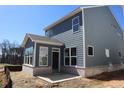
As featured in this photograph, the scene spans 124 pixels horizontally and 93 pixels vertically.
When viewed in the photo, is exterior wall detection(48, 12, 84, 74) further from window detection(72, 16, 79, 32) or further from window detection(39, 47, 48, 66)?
window detection(39, 47, 48, 66)

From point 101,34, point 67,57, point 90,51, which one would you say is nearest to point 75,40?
point 90,51

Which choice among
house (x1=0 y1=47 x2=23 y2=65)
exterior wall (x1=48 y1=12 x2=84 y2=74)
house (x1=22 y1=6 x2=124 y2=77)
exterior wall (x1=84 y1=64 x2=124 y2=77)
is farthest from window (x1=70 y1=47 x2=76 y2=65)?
house (x1=0 y1=47 x2=23 y2=65)

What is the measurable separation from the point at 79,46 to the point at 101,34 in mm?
2324

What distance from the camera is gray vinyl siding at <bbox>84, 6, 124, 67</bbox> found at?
788 cm

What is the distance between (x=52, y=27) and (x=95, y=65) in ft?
16.7

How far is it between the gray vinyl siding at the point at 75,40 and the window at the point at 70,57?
302 millimetres

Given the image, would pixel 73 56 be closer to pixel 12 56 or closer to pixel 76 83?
pixel 76 83

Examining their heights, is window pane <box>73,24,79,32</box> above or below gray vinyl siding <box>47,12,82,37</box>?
below

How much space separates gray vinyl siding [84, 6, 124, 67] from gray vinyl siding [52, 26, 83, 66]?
363 mm

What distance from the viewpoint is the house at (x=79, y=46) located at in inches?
299

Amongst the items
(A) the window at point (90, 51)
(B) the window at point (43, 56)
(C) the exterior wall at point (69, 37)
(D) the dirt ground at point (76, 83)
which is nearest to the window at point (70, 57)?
(C) the exterior wall at point (69, 37)
